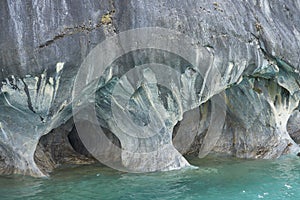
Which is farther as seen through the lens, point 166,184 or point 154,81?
point 154,81

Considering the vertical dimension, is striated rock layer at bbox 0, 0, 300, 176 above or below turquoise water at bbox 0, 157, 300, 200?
above

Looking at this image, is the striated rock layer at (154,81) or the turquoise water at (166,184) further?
the turquoise water at (166,184)

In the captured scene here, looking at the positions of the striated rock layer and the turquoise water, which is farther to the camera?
the turquoise water

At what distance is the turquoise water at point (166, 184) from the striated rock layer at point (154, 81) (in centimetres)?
48

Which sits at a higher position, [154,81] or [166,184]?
[154,81]

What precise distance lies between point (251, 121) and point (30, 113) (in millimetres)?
6258

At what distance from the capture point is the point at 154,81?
9383mm

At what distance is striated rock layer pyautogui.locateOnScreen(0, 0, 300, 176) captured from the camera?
26.8 feet

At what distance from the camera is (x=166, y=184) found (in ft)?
29.2

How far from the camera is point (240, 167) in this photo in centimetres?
1072

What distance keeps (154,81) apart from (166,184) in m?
2.16

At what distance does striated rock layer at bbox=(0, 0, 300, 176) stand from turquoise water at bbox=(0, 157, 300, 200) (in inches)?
19.1

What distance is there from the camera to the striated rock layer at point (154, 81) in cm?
817

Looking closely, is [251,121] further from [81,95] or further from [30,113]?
[30,113]
